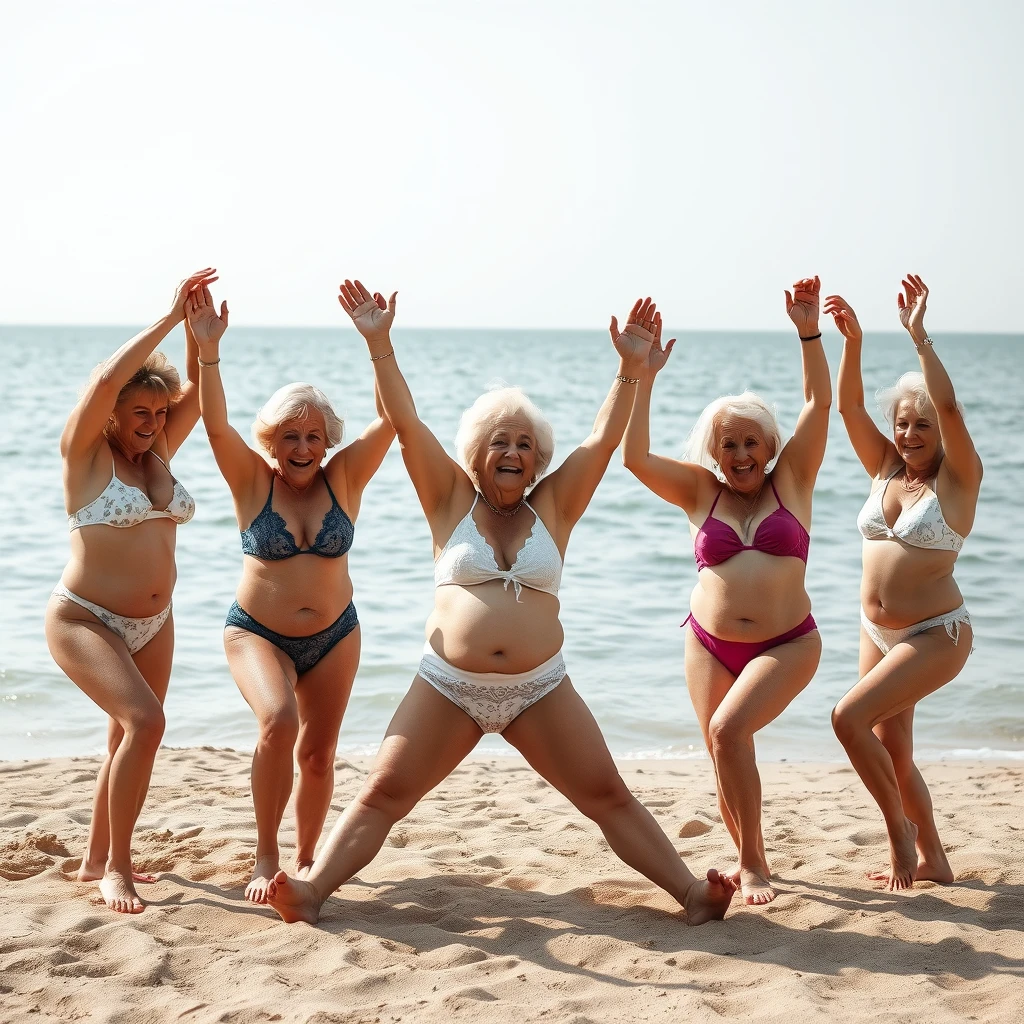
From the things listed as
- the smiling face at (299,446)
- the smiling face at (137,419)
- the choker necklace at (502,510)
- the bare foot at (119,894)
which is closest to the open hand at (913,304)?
the choker necklace at (502,510)

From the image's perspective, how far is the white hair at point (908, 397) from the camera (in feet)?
17.6

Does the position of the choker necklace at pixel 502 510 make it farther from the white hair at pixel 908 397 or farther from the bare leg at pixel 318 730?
the white hair at pixel 908 397

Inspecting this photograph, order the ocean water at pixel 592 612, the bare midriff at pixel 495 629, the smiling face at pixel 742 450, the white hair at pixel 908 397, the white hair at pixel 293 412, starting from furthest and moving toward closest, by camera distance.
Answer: the ocean water at pixel 592 612 < the white hair at pixel 908 397 < the smiling face at pixel 742 450 < the white hair at pixel 293 412 < the bare midriff at pixel 495 629

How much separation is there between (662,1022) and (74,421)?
130 inches

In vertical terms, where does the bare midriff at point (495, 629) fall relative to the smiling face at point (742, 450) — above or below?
below

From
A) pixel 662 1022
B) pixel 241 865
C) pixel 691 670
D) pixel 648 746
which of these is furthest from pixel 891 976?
pixel 648 746

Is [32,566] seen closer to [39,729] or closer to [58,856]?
[39,729]

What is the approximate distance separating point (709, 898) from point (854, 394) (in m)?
2.31

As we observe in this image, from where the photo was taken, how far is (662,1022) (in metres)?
3.89

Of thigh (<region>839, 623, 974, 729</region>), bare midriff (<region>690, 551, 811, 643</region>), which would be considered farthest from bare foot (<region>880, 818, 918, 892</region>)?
bare midriff (<region>690, 551, 811, 643</region>)

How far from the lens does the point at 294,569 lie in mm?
5020

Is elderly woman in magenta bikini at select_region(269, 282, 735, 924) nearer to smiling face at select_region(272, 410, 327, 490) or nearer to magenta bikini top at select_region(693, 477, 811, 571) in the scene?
smiling face at select_region(272, 410, 327, 490)

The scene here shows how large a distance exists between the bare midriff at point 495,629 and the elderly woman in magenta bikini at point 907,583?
54.5 inches

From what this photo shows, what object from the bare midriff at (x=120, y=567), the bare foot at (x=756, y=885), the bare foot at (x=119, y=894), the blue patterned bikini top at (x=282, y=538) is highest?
the blue patterned bikini top at (x=282, y=538)
